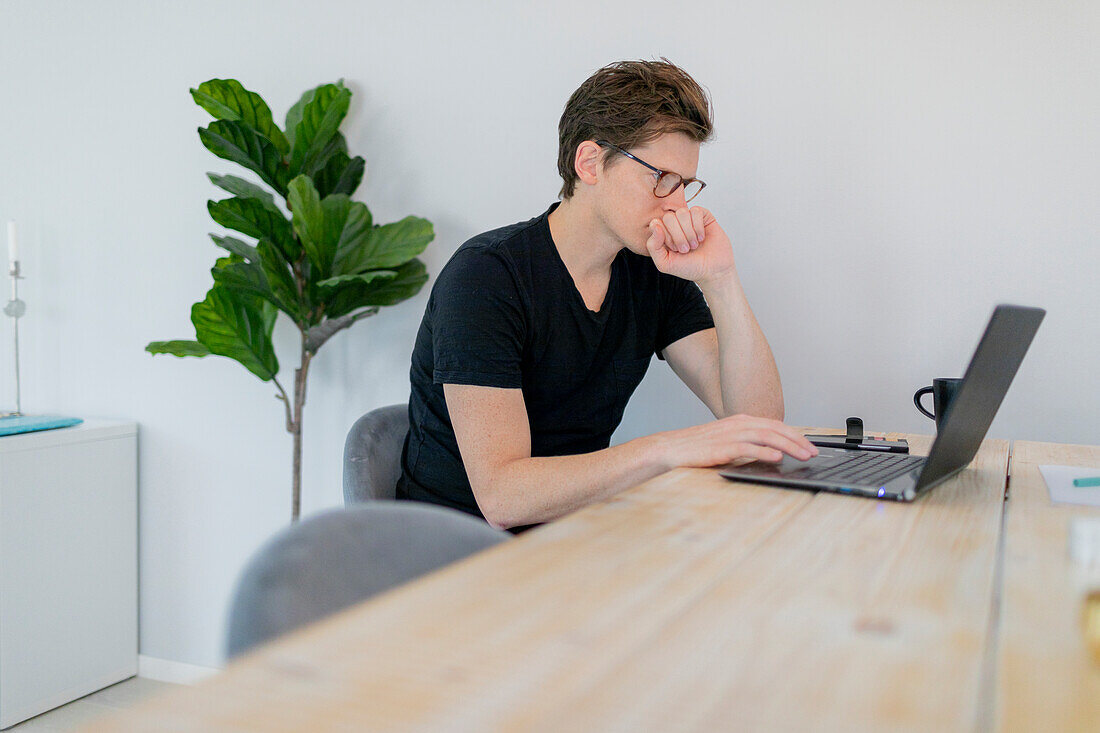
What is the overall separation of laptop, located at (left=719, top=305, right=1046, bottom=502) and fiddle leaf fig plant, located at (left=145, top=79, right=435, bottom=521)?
1273 millimetres

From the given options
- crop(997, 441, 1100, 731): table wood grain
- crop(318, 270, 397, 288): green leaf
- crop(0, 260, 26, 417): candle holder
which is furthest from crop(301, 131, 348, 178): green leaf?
crop(997, 441, 1100, 731): table wood grain

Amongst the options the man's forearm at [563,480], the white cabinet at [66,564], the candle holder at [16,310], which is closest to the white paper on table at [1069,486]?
the man's forearm at [563,480]

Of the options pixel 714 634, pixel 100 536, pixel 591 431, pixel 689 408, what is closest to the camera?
pixel 714 634

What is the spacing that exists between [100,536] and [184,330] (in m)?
0.67

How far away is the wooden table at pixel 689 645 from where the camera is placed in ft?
1.36

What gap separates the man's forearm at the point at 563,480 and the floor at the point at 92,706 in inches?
58.9

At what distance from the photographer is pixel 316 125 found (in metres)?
2.30

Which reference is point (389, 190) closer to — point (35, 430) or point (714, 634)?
point (35, 430)

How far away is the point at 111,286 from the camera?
9.24ft

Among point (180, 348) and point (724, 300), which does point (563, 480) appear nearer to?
point (724, 300)

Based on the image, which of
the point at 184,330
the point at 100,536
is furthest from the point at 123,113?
the point at 100,536

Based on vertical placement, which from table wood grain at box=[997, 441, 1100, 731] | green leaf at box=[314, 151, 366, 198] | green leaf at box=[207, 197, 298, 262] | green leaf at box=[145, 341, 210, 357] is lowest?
table wood grain at box=[997, 441, 1100, 731]

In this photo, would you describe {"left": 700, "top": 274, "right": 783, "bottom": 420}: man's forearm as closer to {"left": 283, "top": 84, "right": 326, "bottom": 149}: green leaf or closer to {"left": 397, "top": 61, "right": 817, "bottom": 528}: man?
{"left": 397, "top": 61, "right": 817, "bottom": 528}: man

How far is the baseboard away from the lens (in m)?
2.74
